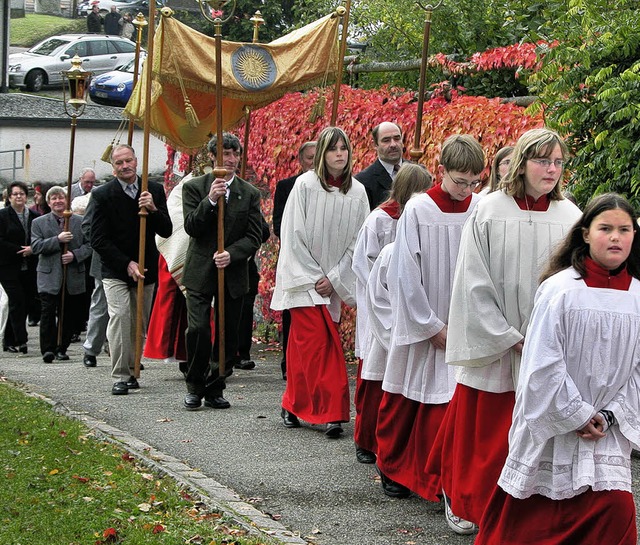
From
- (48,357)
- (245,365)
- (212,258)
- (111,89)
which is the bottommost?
(48,357)

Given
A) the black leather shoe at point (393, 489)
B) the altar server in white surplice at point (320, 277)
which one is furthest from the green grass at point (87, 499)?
Result: the altar server in white surplice at point (320, 277)

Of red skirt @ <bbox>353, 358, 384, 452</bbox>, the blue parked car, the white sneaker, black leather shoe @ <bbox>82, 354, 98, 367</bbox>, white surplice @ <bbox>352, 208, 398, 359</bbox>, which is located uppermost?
the blue parked car

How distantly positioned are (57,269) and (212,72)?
12.3 ft

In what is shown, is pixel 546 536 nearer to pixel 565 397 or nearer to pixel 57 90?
pixel 565 397

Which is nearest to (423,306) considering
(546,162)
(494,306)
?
(494,306)

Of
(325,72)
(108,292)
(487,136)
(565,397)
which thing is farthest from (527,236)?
(325,72)

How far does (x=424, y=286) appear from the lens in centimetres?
714

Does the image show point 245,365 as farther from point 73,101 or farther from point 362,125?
point 73,101

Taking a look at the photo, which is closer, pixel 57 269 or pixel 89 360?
pixel 89 360

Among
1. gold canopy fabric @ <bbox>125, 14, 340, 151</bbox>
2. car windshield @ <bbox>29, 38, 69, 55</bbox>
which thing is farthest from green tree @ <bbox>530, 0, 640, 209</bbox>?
car windshield @ <bbox>29, 38, 69, 55</bbox>

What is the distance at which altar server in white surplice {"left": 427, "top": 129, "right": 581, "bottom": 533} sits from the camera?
19.9 feet

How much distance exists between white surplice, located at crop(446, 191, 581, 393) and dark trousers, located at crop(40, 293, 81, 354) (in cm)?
852

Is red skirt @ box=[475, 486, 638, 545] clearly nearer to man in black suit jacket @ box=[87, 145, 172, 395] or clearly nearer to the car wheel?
man in black suit jacket @ box=[87, 145, 172, 395]

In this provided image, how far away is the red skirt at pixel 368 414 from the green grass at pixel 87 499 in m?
1.33
